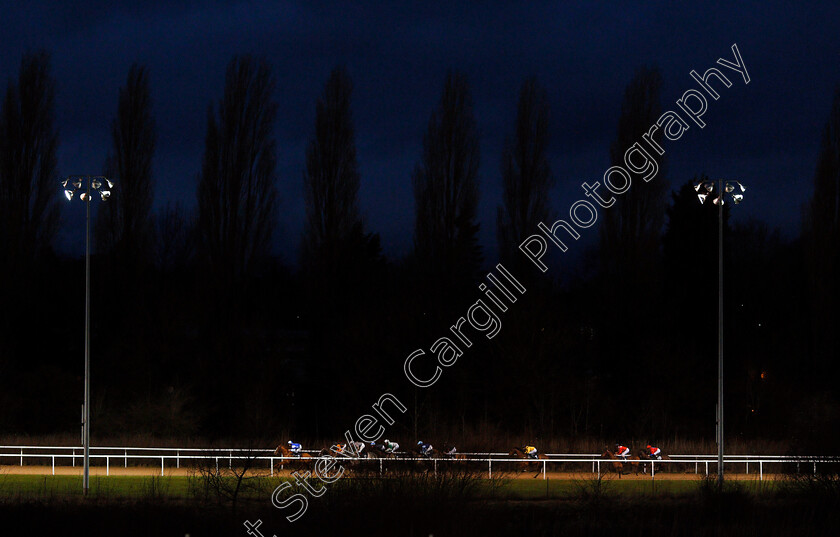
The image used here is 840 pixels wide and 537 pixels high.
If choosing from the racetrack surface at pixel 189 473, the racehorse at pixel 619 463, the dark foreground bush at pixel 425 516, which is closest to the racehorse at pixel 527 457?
the racetrack surface at pixel 189 473

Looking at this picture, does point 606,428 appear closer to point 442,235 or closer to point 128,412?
point 442,235

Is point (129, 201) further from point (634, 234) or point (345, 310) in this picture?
point (634, 234)


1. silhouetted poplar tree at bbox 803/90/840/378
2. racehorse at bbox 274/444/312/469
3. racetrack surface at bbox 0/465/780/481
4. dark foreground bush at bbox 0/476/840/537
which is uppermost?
silhouetted poplar tree at bbox 803/90/840/378

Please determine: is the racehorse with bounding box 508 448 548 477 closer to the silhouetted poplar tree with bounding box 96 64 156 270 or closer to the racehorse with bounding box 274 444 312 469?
the racehorse with bounding box 274 444 312 469

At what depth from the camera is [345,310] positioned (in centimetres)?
4234

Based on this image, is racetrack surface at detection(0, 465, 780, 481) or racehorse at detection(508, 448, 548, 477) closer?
racetrack surface at detection(0, 465, 780, 481)

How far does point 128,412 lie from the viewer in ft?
112

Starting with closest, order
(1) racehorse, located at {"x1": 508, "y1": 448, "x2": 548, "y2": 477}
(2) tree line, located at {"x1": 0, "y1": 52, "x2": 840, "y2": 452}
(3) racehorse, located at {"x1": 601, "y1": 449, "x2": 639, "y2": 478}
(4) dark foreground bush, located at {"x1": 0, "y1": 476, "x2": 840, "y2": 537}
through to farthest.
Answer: (4) dark foreground bush, located at {"x1": 0, "y1": 476, "x2": 840, "y2": 537} < (3) racehorse, located at {"x1": 601, "y1": 449, "x2": 639, "y2": 478} < (1) racehorse, located at {"x1": 508, "y1": 448, "x2": 548, "y2": 477} < (2) tree line, located at {"x1": 0, "y1": 52, "x2": 840, "y2": 452}

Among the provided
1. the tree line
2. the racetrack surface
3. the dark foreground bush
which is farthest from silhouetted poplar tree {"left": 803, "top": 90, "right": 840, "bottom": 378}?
the dark foreground bush

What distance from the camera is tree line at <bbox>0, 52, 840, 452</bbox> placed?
38906 mm

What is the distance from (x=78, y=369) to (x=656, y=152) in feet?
92.2

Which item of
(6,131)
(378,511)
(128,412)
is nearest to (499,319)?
(128,412)

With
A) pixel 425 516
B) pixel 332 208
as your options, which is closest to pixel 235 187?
pixel 332 208

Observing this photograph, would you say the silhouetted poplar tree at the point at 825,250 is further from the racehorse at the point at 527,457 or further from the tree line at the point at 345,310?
the racehorse at the point at 527,457
